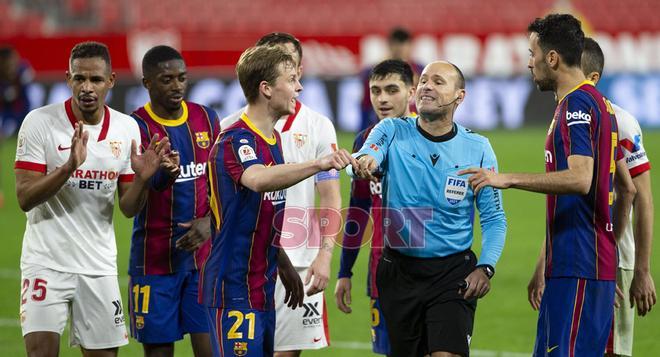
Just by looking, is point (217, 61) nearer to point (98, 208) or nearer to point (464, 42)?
point (464, 42)

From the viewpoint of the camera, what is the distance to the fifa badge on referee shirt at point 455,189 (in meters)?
5.31

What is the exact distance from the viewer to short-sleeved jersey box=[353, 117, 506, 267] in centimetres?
532

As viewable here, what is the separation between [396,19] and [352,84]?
627 cm

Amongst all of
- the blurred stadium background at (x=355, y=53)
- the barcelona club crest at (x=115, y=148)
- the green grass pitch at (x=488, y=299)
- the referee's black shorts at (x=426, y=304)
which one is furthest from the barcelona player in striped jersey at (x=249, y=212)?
the blurred stadium background at (x=355, y=53)

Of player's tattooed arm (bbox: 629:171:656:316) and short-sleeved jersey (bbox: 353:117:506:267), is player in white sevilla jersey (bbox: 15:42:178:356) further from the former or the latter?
player's tattooed arm (bbox: 629:171:656:316)

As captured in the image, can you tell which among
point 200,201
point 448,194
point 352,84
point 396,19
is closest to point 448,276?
point 448,194

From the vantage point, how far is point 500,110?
22781 mm

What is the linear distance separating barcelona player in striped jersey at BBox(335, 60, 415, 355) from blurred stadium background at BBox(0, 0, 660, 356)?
3.30 meters

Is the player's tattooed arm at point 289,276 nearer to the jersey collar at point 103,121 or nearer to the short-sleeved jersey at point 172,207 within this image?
the short-sleeved jersey at point 172,207

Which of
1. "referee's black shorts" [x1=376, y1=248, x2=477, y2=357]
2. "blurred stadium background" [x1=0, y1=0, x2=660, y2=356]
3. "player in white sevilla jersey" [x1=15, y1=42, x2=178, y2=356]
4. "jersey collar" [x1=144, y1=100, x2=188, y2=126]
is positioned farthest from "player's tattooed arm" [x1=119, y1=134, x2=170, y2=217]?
"blurred stadium background" [x1=0, y1=0, x2=660, y2=356]

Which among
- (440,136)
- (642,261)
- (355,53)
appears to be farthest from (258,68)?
(355,53)

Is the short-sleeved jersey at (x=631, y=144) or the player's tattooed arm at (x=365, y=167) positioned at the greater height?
the short-sleeved jersey at (x=631, y=144)

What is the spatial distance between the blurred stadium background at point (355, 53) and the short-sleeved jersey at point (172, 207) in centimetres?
383

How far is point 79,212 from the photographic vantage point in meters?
5.90
